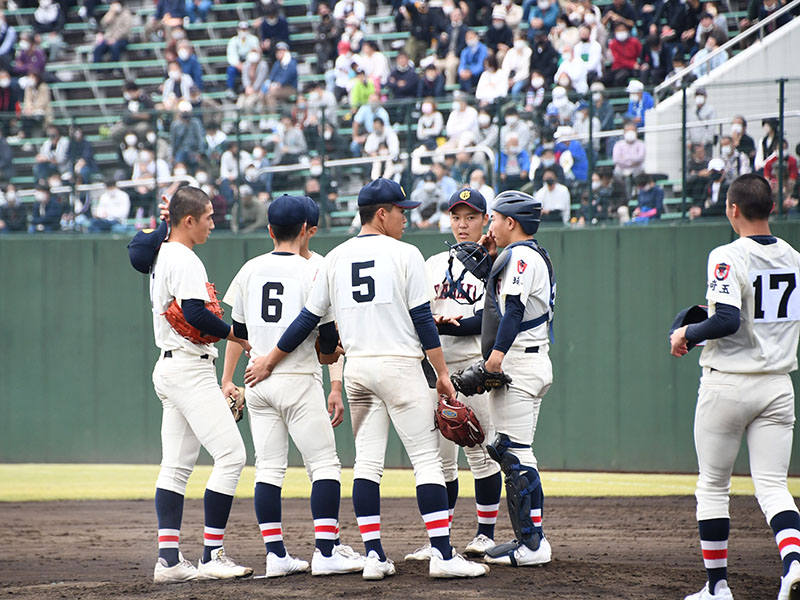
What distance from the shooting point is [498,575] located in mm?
5402

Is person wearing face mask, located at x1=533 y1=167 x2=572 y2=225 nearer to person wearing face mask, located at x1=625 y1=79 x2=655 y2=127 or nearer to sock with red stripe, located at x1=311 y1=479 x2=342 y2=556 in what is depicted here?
person wearing face mask, located at x1=625 y1=79 x2=655 y2=127

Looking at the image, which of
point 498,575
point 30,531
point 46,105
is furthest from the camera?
point 46,105

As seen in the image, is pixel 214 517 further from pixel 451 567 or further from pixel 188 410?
pixel 451 567

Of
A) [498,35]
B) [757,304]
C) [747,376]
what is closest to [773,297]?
[757,304]

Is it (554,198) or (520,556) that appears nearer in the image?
(520,556)

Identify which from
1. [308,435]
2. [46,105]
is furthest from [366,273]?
[46,105]

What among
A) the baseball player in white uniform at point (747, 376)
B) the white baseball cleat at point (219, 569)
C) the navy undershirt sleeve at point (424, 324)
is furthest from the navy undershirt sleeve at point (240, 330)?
the baseball player in white uniform at point (747, 376)

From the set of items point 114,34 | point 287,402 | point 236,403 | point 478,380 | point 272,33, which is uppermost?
point 114,34

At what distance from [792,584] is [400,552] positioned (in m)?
2.80

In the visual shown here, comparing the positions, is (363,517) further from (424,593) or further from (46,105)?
(46,105)

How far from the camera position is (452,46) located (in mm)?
16297

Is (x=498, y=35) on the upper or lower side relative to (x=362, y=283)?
upper

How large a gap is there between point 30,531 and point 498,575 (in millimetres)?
4517

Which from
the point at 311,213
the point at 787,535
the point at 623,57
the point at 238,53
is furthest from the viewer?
the point at 238,53
